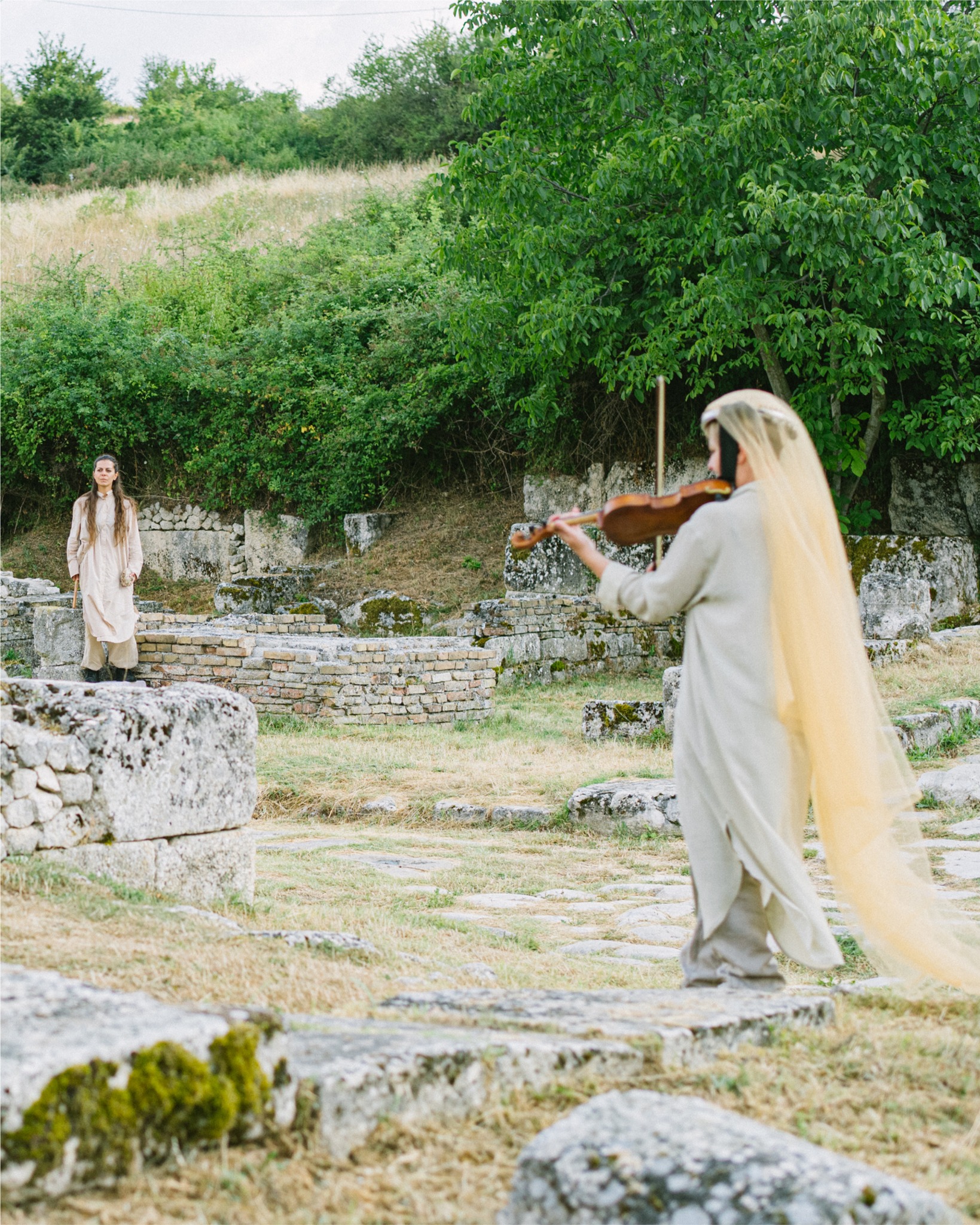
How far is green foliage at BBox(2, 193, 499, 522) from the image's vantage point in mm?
18141

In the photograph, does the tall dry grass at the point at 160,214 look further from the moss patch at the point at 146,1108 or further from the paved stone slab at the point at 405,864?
the moss patch at the point at 146,1108

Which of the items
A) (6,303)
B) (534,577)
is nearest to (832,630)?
(534,577)

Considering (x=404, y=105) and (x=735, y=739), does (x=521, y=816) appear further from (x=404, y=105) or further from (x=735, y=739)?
(x=404, y=105)

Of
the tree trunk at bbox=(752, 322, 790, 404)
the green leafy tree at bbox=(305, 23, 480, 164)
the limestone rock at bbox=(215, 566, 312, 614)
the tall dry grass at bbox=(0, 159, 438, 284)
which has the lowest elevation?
the limestone rock at bbox=(215, 566, 312, 614)

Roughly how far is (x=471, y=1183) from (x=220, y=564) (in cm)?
1703

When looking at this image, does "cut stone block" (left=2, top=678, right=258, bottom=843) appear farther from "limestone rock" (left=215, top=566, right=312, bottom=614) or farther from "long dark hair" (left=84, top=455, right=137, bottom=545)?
"limestone rock" (left=215, top=566, right=312, bottom=614)

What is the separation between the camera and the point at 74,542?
34.7 ft

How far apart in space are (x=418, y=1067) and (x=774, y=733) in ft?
→ 5.68

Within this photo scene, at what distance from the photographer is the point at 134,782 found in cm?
458

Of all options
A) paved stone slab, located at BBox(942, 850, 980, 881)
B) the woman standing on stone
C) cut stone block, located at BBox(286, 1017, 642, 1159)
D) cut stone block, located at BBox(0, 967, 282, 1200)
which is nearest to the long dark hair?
the woman standing on stone

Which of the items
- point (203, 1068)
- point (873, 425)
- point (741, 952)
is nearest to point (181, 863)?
point (741, 952)

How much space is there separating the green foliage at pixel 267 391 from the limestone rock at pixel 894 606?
702 centimetres

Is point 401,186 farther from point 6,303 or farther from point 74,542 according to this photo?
point 74,542

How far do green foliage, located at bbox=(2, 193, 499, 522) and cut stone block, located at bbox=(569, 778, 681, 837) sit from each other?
11.2 meters
